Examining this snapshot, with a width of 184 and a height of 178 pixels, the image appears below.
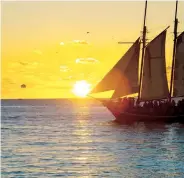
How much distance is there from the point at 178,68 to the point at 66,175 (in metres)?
54.3

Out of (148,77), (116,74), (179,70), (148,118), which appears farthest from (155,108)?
(116,74)

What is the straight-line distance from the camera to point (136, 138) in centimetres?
6175

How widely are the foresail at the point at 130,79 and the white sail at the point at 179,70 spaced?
212 inches

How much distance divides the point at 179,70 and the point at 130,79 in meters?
7.00

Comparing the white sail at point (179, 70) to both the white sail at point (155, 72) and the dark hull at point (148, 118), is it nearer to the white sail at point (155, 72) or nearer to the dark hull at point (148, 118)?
the white sail at point (155, 72)

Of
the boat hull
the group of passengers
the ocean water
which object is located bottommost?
the ocean water

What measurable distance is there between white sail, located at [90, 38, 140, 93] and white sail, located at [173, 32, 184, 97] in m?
5.92

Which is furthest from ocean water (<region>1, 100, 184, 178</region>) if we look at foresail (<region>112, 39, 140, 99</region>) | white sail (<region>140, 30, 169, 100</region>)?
white sail (<region>140, 30, 169, 100</region>)

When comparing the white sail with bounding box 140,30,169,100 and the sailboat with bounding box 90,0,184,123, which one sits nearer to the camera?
the sailboat with bounding box 90,0,184,123

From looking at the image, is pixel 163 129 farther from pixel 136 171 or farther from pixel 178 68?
pixel 136 171

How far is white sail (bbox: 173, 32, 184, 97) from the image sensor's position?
87812 mm

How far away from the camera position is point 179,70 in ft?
289

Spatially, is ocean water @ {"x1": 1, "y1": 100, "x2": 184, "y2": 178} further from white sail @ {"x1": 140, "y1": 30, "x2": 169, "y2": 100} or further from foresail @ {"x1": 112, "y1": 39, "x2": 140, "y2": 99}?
white sail @ {"x1": 140, "y1": 30, "x2": 169, "y2": 100}

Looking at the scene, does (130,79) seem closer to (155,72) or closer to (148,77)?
(148,77)
